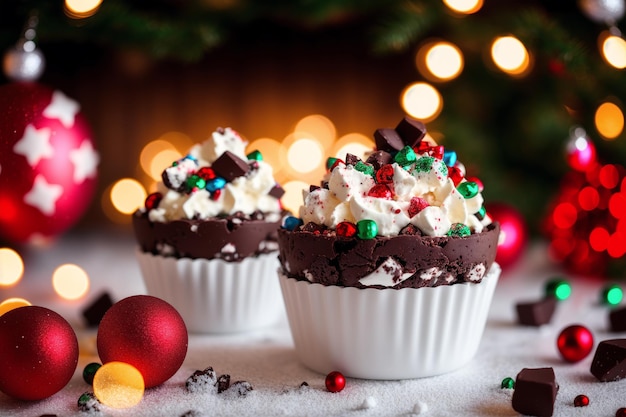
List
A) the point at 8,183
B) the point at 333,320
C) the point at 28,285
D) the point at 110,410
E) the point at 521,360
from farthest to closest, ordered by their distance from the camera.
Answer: the point at 28,285 < the point at 8,183 < the point at 521,360 < the point at 333,320 < the point at 110,410

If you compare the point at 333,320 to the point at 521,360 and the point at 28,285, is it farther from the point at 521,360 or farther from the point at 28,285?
the point at 28,285

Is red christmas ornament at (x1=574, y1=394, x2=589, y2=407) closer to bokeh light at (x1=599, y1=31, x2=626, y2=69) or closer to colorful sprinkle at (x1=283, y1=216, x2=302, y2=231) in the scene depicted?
colorful sprinkle at (x1=283, y1=216, x2=302, y2=231)

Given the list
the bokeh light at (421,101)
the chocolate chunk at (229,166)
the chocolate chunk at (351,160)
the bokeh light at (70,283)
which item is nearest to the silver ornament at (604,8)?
the bokeh light at (421,101)

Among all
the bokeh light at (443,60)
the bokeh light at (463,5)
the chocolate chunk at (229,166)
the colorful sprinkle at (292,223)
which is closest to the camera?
the colorful sprinkle at (292,223)

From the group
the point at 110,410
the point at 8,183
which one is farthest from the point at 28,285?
the point at 110,410

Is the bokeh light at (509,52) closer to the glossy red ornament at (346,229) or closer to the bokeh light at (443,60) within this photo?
the bokeh light at (443,60)

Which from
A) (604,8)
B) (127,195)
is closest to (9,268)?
(127,195)

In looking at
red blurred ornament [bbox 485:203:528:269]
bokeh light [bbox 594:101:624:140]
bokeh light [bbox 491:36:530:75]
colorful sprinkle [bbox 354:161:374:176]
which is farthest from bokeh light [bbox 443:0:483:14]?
colorful sprinkle [bbox 354:161:374:176]
